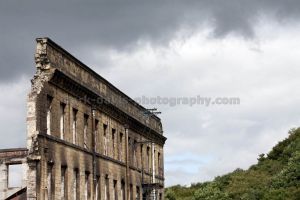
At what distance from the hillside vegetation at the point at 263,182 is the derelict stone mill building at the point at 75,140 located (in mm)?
28100

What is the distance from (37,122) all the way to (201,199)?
50.3 m

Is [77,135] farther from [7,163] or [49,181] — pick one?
[49,181]

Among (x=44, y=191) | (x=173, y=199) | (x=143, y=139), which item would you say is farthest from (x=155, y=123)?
(x=173, y=199)

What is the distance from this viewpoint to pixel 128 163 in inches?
Answer: 1640

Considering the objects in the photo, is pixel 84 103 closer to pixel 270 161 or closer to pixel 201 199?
pixel 201 199

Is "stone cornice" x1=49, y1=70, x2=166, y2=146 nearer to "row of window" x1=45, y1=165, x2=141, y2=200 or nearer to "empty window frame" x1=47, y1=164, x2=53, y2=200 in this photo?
"row of window" x1=45, y1=165, x2=141, y2=200

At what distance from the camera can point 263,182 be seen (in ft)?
253

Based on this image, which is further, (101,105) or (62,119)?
(101,105)

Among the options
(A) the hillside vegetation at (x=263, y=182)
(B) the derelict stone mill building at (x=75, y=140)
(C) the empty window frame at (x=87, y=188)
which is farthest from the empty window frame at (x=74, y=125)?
(A) the hillside vegetation at (x=263, y=182)

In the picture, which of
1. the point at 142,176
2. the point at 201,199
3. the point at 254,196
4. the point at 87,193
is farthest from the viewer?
the point at 201,199

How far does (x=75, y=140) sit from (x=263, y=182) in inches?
1868

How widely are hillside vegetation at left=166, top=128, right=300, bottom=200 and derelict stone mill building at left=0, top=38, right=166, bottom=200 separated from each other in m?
28.1

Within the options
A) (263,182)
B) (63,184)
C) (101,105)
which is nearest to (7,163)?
(63,184)

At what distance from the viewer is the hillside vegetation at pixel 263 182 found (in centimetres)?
6981
